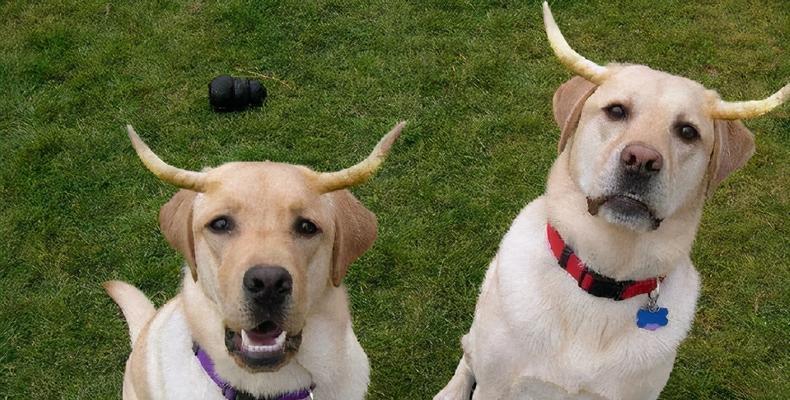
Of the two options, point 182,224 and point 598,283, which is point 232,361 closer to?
point 182,224

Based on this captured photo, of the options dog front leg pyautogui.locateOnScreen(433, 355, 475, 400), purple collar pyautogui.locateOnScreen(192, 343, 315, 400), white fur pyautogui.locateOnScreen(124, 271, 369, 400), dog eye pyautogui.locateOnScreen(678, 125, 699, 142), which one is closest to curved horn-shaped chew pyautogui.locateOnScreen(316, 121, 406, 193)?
white fur pyautogui.locateOnScreen(124, 271, 369, 400)

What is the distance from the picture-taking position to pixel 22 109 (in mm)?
5871

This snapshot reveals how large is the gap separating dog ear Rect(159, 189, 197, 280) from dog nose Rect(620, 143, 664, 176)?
65.3 inches

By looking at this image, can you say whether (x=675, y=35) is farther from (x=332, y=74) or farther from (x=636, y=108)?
(x=636, y=108)

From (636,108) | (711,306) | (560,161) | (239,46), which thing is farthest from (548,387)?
(239,46)

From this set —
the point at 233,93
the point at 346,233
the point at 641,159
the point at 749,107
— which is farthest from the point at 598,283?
the point at 233,93

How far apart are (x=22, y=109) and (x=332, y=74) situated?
7.85 ft

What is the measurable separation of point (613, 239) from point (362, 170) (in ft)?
3.73

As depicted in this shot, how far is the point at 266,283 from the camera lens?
2.60 metres

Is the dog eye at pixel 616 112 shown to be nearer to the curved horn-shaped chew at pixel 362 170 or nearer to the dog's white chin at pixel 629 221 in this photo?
the dog's white chin at pixel 629 221

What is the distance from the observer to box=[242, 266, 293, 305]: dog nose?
8.52 ft

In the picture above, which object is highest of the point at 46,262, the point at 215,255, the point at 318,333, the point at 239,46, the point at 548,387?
the point at 215,255

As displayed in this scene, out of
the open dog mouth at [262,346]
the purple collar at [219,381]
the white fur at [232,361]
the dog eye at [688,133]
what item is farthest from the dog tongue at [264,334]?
the dog eye at [688,133]

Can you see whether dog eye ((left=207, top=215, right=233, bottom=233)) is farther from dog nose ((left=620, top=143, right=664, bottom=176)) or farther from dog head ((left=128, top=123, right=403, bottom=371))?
dog nose ((left=620, top=143, right=664, bottom=176))
